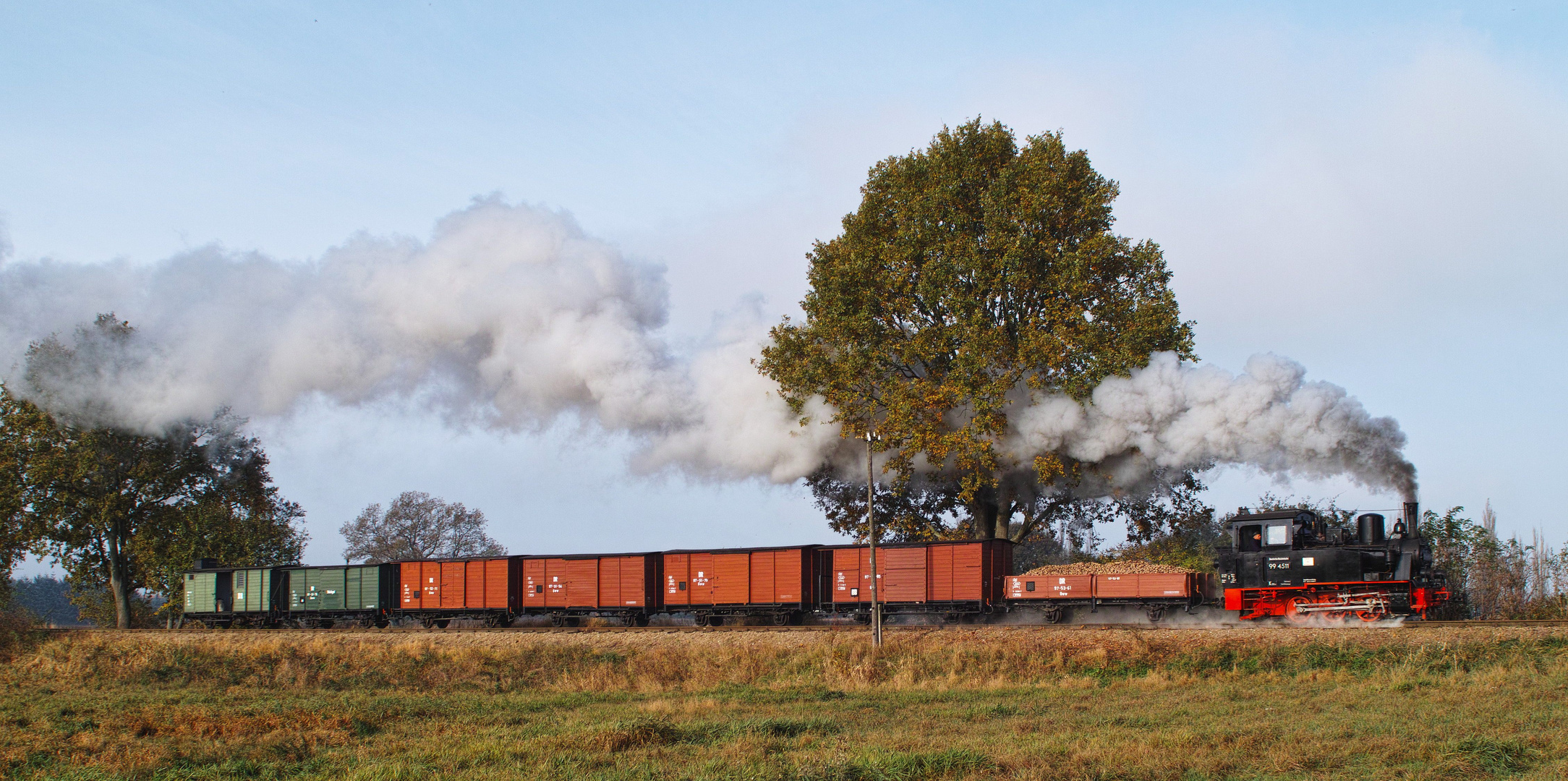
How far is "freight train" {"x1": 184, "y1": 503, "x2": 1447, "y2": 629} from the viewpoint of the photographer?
2727 centimetres

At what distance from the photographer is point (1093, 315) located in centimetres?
3462

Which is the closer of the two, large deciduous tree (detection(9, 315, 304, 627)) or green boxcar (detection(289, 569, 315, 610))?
green boxcar (detection(289, 569, 315, 610))

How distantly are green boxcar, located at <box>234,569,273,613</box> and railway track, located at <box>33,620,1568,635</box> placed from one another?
1.13 m

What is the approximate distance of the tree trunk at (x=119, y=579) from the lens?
179 feet

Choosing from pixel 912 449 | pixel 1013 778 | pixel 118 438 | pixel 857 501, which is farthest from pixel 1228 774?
pixel 118 438

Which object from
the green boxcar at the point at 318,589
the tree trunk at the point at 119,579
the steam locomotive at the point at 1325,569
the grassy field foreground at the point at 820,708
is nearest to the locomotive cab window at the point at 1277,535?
the steam locomotive at the point at 1325,569

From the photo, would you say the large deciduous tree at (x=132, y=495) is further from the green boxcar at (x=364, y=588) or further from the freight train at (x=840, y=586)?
the green boxcar at (x=364, y=588)

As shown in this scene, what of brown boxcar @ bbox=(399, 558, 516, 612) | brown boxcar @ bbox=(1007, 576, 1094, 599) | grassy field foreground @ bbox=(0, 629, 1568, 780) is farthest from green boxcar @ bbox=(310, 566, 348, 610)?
brown boxcar @ bbox=(1007, 576, 1094, 599)

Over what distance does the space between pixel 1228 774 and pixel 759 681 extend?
13.6 meters

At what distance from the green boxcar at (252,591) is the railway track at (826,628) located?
3.72 feet

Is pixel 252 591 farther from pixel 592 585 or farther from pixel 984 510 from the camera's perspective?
pixel 984 510

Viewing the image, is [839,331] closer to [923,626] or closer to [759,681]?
[923,626]

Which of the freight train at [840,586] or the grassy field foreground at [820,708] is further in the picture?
the freight train at [840,586]

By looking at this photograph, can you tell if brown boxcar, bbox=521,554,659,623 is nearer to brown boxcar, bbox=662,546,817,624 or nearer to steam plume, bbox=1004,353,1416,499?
brown boxcar, bbox=662,546,817,624
